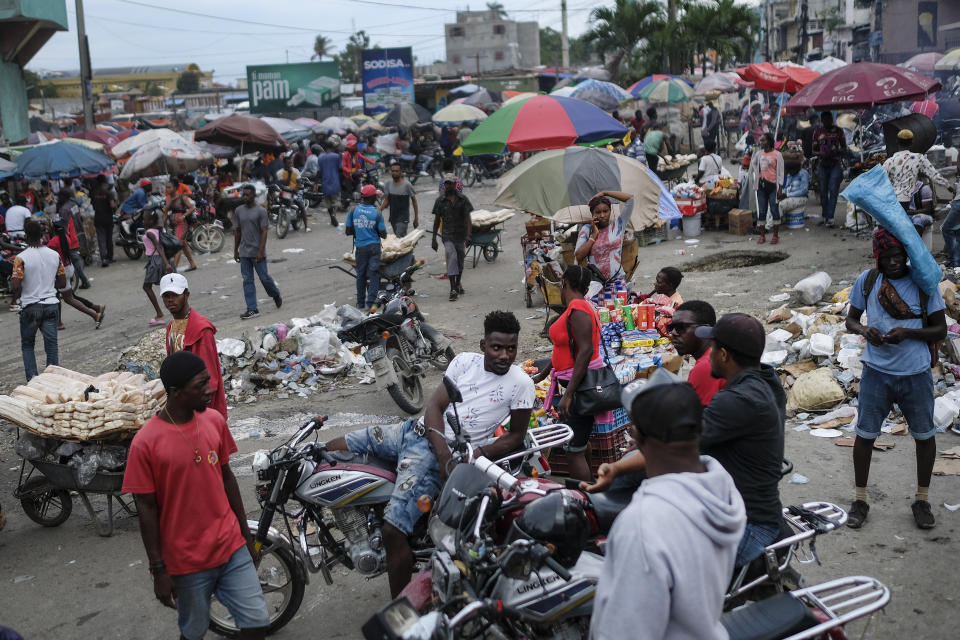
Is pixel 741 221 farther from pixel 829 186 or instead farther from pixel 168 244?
pixel 168 244

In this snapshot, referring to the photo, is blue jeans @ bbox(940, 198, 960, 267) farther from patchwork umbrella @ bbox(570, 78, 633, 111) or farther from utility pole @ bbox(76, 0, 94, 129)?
utility pole @ bbox(76, 0, 94, 129)

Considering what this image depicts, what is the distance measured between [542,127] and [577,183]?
222cm

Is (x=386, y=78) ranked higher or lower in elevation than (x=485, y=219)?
higher

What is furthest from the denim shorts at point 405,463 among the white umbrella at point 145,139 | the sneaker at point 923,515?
the white umbrella at point 145,139

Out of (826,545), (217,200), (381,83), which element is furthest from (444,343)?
(381,83)

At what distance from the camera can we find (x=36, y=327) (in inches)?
364

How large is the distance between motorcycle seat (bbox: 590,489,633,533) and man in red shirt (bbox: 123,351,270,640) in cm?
155

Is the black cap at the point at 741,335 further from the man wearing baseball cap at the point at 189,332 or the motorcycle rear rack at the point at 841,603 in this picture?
the man wearing baseball cap at the point at 189,332

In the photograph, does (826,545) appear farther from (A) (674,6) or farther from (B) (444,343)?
(A) (674,6)

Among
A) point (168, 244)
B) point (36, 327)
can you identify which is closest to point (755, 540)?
point (36, 327)

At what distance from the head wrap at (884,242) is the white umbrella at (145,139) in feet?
58.0

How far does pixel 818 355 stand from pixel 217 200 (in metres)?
16.3

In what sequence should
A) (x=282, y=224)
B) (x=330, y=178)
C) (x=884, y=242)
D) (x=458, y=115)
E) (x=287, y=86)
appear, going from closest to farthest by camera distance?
(x=884, y=242), (x=282, y=224), (x=330, y=178), (x=458, y=115), (x=287, y=86)

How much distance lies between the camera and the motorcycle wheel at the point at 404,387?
25.7 ft
